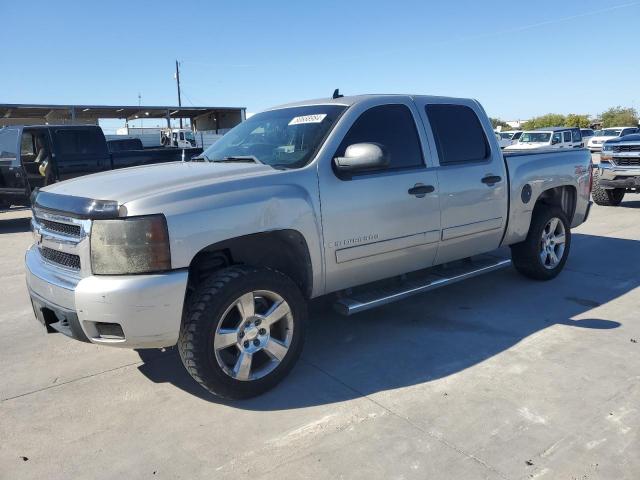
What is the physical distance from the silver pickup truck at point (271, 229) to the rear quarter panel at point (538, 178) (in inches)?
1.7

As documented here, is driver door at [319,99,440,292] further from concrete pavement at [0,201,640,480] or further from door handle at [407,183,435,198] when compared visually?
concrete pavement at [0,201,640,480]

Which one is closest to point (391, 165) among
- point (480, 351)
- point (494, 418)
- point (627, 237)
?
point (480, 351)

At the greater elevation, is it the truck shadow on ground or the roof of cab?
the roof of cab

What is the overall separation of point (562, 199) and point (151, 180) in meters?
4.60

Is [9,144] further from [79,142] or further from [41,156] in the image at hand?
[79,142]

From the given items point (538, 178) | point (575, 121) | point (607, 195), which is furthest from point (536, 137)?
point (575, 121)

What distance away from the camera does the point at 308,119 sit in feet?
13.5

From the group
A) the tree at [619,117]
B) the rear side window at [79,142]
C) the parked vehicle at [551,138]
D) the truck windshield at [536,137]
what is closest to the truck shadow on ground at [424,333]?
the rear side window at [79,142]

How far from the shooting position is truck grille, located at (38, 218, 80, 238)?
310cm

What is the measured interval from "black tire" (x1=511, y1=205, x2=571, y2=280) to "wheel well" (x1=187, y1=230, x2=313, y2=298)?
2.86m

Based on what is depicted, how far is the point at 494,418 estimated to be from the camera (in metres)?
3.06

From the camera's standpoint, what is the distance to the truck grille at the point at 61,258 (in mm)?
3131

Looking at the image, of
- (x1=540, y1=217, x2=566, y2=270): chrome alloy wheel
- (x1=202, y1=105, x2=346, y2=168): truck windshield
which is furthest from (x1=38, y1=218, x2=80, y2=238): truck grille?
(x1=540, y1=217, x2=566, y2=270): chrome alloy wheel

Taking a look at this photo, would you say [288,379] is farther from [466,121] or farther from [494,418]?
[466,121]
